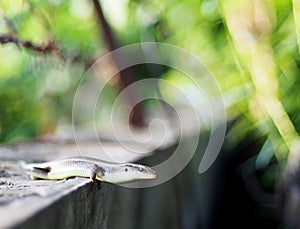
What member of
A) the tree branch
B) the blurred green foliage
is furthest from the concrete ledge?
the blurred green foliage

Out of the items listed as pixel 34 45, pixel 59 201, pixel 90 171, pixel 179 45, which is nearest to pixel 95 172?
pixel 90 171

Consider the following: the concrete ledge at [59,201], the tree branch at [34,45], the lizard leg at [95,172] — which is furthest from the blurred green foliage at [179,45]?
the lizard leg at [95,172]

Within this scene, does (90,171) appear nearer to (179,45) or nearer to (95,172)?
(95,172)

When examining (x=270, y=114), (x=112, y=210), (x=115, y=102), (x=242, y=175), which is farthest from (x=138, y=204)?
(x=242, y=175)

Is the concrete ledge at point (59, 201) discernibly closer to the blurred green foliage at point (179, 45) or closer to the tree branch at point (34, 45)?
the tree branch at point (34, 45)

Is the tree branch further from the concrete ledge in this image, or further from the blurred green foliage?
the concrete ledge

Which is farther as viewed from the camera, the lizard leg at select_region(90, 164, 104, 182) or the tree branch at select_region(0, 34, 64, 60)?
the tree branch at select_region(0, 34, 64, 60)

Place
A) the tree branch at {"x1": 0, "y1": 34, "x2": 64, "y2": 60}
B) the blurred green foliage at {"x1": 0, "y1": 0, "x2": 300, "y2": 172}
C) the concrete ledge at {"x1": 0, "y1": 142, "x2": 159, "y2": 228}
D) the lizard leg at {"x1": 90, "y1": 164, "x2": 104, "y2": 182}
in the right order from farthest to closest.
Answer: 1. the blurred green foliage at {"x1": 0, "y1": 0, "x2": 300, "y2": 172}
2. the tree branch at {"x1": 0, "y1": 34, "x2": 64, "y2": 60}
3. the lizard leg at {"x1": 90, "y1": 164, "x2": 104, "y2": 182}
4. the concrete ledge at {"x1": 0, "y1": 142, "x2": 159, "y2": 228}
